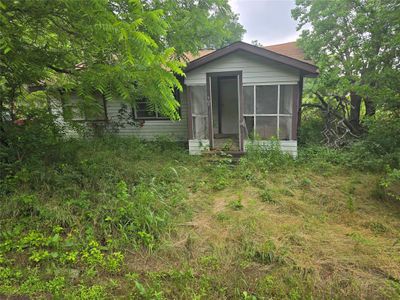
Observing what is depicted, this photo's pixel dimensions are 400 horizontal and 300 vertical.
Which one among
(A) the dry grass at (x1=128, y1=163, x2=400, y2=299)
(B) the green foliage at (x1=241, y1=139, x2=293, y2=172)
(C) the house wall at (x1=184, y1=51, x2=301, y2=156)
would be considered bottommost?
(A) the dry grass at (x1=128, y1=163, x2=400, y2=299)

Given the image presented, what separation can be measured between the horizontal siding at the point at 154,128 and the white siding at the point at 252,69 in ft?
7.40

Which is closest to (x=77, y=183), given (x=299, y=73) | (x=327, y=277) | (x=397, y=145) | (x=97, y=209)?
(x=97, y=209)

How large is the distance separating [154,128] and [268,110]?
4.31 metres

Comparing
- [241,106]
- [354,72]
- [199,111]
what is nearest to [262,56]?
[241,106]

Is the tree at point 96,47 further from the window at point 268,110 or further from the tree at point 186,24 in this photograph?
the window at point 268,110

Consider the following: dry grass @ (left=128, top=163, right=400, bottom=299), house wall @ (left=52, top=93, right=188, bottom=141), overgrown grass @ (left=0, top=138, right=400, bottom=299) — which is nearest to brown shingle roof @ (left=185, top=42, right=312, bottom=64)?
house wall @ (left=52, top=93, right=188, bottom=141)

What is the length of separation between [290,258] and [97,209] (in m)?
2.58

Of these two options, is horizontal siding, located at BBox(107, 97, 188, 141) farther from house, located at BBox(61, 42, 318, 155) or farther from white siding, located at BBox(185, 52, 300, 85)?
white siding, located at BBox(185, 52, 300, 85)

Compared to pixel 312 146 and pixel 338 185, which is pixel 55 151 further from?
pixel 312 146

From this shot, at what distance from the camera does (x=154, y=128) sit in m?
8.78

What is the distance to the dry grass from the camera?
2.27 m

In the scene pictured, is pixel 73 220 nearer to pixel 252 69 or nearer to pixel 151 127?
pixel 252 69

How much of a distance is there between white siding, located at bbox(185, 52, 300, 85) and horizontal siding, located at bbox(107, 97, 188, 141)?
2.25 m

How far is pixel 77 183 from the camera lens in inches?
158
